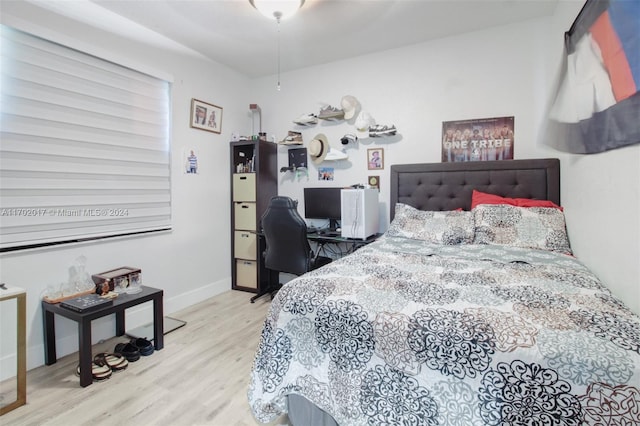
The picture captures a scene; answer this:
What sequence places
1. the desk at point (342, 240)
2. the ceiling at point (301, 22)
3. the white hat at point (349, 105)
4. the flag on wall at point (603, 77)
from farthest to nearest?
the white hat at point (349, 105) → the desk at point (342, 240) → the ceiling at point (301, 22) → the flag on wall at point (603, 77)

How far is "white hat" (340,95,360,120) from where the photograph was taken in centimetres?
337

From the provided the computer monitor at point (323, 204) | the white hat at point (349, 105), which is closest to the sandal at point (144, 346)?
the computer monitor at point (323, 204)

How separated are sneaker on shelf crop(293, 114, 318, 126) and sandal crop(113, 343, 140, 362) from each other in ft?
8.77

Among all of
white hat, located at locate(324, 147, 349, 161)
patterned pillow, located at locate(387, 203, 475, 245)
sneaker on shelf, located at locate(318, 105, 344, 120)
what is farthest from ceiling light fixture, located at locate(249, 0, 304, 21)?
patterned pillow, located at locate(387, 203, 475, 245)

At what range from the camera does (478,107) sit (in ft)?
9.50

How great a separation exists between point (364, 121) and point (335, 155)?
1.55 ft

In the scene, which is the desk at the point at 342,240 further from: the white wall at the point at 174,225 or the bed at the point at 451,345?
the white wall at the point at 174,225

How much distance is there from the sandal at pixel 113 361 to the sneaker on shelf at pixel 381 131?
9.24ft

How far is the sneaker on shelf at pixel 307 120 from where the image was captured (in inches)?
141

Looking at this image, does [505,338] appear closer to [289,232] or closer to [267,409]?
[267,409]

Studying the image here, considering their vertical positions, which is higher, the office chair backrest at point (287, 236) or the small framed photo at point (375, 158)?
the small framed photo at point (375, 158)

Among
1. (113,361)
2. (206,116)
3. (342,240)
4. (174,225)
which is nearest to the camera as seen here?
(113,361)

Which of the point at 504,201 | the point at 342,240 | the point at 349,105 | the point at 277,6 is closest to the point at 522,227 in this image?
the point at 504,201

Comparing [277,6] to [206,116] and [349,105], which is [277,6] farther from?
[206,116]
